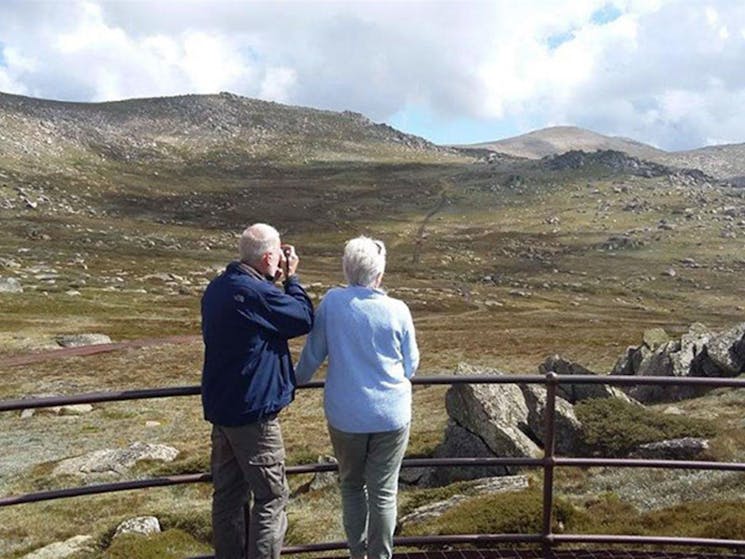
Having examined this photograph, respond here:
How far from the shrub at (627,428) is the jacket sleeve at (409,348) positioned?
14.3 metres

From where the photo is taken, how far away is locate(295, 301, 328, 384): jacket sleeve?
670cm

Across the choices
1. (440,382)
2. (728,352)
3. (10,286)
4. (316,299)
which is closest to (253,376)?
(440,382)

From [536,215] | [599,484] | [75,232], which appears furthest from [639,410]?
[536,215]

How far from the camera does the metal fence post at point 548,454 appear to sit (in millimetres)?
7238

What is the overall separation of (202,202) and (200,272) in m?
85.1

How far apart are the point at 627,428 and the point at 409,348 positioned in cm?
1524

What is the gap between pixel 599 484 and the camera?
16.8 meters

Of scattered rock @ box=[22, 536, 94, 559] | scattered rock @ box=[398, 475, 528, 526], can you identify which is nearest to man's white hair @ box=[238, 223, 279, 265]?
scattered rock @ box=[398, 475, 528, 526]

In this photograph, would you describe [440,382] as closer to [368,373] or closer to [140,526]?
[368,373]

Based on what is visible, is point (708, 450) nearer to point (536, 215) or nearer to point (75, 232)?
point (75, 232)

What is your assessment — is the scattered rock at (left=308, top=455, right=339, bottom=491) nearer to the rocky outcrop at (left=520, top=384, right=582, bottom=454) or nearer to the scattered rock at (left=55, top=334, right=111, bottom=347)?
the rocky outcrop at (left=520, top=384, right=582, bottom=454)

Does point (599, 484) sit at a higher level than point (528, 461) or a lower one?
lower

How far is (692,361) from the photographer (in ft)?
101

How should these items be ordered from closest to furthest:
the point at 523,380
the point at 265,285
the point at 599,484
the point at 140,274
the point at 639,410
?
the point at 265,285 < the point at 523,380 < the point at 599,484 < the point at 639,410 < the point at 140,274
